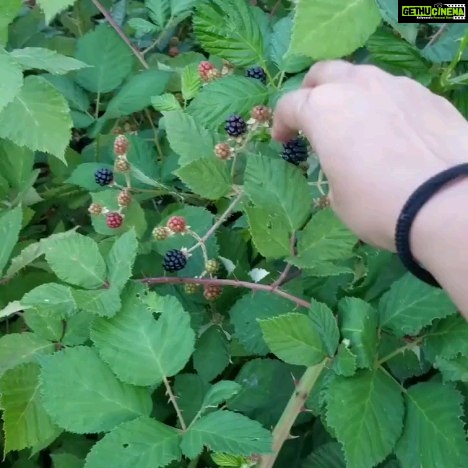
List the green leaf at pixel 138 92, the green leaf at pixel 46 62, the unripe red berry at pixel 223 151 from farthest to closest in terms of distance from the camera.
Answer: the green leaf at pixel 138 92 < the green leaf at pixel 46 62 < the unripe red berry at pixel 223 151

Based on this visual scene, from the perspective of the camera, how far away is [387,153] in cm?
59

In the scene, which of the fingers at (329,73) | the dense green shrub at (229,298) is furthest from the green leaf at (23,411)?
the fingers at (329,73)

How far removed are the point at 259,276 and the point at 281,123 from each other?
0.21m

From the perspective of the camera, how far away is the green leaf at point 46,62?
0.86 meters

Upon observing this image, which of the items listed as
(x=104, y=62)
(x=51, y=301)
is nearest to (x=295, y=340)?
(x=51, y=301)

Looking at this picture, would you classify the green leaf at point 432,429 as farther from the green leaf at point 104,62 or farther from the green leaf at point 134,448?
the green leaf at point 104,62

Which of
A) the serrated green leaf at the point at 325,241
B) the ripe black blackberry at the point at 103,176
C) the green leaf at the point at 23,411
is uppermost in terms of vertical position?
the serrated green leaf at the point at 325,241

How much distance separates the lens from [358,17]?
0.68 metres

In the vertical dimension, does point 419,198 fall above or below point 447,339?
above

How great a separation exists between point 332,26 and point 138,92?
0.41 metres

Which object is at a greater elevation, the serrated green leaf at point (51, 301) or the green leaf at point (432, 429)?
the serrated green leaf at point (51, 301)

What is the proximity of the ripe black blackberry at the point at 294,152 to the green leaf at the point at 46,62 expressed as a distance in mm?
310

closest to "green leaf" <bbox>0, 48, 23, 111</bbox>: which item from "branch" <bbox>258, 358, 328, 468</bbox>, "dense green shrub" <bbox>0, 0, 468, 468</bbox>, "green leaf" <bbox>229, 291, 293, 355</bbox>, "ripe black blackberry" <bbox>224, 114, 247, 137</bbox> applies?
"dense green shrub" <bbox>0, 0, 468, 468</bbox>

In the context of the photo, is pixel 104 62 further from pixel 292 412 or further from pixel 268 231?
pixel 292 412
